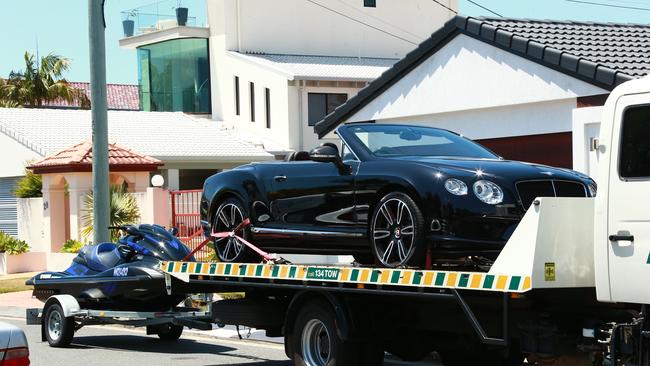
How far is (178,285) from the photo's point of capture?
12.6 metres

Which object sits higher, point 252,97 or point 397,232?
point 252,97

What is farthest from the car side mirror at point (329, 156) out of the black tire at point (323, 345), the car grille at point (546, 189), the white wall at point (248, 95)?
the white wall at point (248, 95)

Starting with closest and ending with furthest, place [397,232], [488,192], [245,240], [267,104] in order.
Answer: [488,192] < [397,232] < [245,240] < [267,104]

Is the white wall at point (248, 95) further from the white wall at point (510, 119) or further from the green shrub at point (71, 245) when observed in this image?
the white wall at point (510, 119)

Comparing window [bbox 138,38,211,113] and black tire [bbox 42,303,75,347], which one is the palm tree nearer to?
window [bbox 138,38,211,113]

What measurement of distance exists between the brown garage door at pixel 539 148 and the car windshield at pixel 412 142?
777 cm

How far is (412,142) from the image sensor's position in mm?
10961

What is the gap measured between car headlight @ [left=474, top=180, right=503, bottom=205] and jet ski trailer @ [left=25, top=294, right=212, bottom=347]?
4673 millimetres

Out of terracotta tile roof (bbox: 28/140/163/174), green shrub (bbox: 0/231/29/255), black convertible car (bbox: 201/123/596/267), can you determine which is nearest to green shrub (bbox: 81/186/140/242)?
terracotta tile roof (bbox: 28/140/163/174)

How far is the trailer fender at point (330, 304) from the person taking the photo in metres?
10.2

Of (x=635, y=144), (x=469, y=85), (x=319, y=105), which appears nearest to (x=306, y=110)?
(x=319, y=105)

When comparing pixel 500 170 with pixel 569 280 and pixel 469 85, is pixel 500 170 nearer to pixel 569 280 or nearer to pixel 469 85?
pixel 569 280

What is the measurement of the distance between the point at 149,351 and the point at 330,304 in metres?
4.70

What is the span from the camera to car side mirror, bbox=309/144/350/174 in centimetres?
1063
